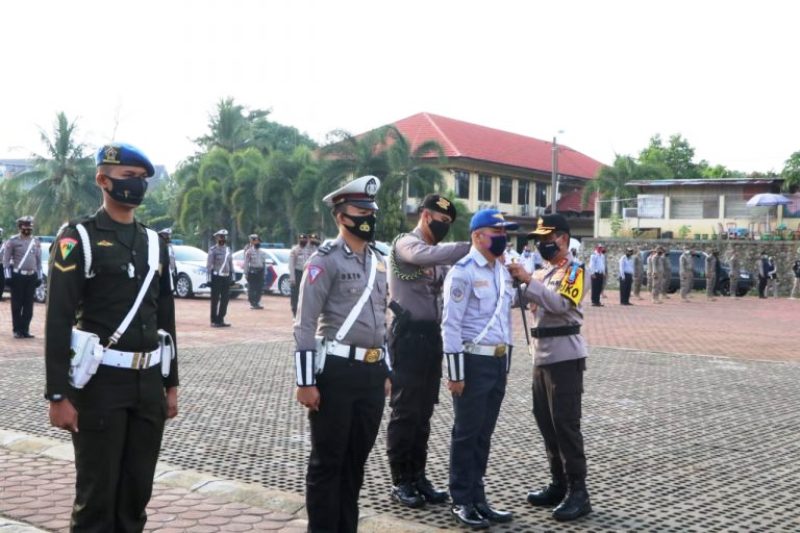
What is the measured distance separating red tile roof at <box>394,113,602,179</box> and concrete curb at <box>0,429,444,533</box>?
143 ft

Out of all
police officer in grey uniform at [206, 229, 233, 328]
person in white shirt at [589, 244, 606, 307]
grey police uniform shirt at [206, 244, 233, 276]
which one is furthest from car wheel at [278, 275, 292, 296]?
grey police uniform shirt at [206, 244, 233, 276]

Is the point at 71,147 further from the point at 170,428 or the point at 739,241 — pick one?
the point at 170,428

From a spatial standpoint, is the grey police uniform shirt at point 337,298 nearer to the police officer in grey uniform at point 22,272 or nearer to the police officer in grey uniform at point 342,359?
the police officer in grey uniform at point 342,359

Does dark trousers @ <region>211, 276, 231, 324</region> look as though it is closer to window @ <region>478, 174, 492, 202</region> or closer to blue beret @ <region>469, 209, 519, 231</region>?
blue beret @ <region>469, 209, 519, 231</region>

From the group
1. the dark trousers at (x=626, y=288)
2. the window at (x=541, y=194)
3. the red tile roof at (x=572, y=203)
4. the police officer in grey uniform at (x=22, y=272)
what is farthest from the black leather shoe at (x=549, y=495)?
the window at (x=541, y=194)

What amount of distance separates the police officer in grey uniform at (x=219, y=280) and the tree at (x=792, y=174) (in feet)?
122

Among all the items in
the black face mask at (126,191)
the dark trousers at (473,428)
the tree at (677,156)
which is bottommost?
the dark trousers at (473,428)

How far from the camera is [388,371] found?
16.1ft

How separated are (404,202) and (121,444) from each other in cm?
3672

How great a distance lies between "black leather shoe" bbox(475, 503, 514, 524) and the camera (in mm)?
5320

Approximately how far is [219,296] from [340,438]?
1353 cm

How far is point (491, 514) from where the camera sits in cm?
533

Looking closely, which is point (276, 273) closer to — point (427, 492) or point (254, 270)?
point (254, 270)

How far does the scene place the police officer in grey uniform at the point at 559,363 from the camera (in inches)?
219
